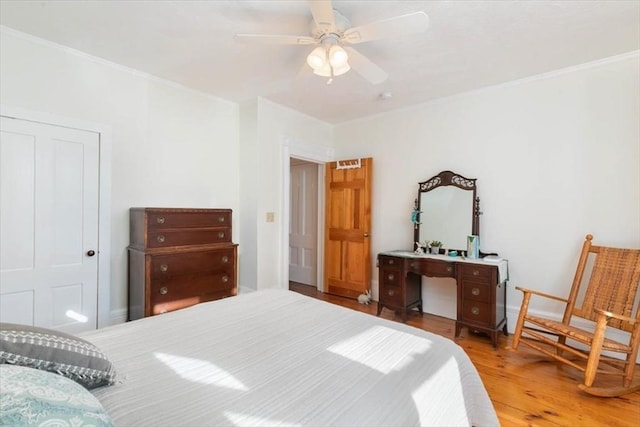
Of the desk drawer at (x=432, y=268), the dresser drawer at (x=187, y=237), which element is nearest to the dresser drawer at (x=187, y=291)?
the dresser drawer at (x=187, y=237)

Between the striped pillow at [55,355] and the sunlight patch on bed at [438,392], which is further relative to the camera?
the sunlight patch on bed at [438,392]

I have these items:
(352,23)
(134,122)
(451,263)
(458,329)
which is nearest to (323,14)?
(352,23)

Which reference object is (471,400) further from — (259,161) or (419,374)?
(259,161)

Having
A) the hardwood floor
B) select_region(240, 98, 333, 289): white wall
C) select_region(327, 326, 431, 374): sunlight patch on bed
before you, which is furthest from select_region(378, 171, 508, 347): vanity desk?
select_region(327, 326, 431, 374): sunlight patch on bed

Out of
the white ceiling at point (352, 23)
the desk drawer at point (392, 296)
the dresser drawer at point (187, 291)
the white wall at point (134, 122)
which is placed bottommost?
the desk drawer at point (392, 296)

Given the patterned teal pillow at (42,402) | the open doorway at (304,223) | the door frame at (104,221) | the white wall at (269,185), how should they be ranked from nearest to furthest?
the patterned teal pillow at (42,402) < the door frame at (104,221) < the white wall at (269,185) < the open doorway at (304,223)

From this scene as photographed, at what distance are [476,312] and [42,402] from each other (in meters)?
3.16

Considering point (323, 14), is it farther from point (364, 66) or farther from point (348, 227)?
point (348, 227)

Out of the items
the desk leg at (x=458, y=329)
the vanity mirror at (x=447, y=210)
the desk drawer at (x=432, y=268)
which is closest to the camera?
the desk leg at (x=458, y=329)

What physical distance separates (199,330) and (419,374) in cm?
102

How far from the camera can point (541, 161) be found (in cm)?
307

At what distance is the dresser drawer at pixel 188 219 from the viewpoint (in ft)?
9.12

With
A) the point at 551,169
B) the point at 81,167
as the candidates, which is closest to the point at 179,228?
the point at 81,167

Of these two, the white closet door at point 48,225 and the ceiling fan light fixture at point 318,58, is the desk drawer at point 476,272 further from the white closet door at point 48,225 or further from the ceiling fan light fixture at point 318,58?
the white closet door at point 48,225
